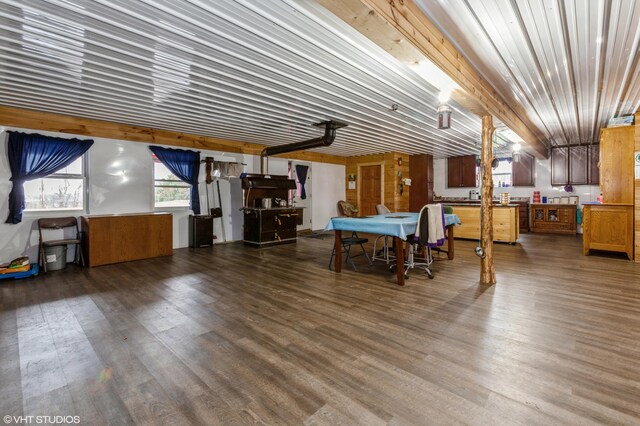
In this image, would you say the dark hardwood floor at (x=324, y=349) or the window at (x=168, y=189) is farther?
the window at (x=168, y=189)

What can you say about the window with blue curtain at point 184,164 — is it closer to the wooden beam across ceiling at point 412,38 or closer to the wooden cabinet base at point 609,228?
the wooden beam across ceiling at point 412,38

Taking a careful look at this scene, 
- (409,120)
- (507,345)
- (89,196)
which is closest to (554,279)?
(507,345)

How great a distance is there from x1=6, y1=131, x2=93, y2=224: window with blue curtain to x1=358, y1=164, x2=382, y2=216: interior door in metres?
8.03

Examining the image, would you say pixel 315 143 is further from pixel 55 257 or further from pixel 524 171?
pixel 524 171

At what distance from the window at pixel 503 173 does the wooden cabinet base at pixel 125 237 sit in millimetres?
10295

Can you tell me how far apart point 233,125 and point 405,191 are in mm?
6441

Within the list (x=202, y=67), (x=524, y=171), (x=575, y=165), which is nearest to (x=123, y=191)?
(x=202, y=67)

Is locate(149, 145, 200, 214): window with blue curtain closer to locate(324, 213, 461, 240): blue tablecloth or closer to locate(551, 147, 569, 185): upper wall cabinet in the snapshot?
locate(324, 213, 461, 240): blue tablecloth

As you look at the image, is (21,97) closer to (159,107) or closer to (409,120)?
(159,107)

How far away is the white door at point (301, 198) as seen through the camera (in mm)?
9734

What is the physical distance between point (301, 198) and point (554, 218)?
7.71 meters

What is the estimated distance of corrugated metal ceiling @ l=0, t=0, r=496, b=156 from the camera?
102 inches

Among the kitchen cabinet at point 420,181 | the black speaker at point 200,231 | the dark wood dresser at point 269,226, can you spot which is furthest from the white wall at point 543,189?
the black speaker at point 200,231

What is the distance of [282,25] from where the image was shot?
8.96 feet
